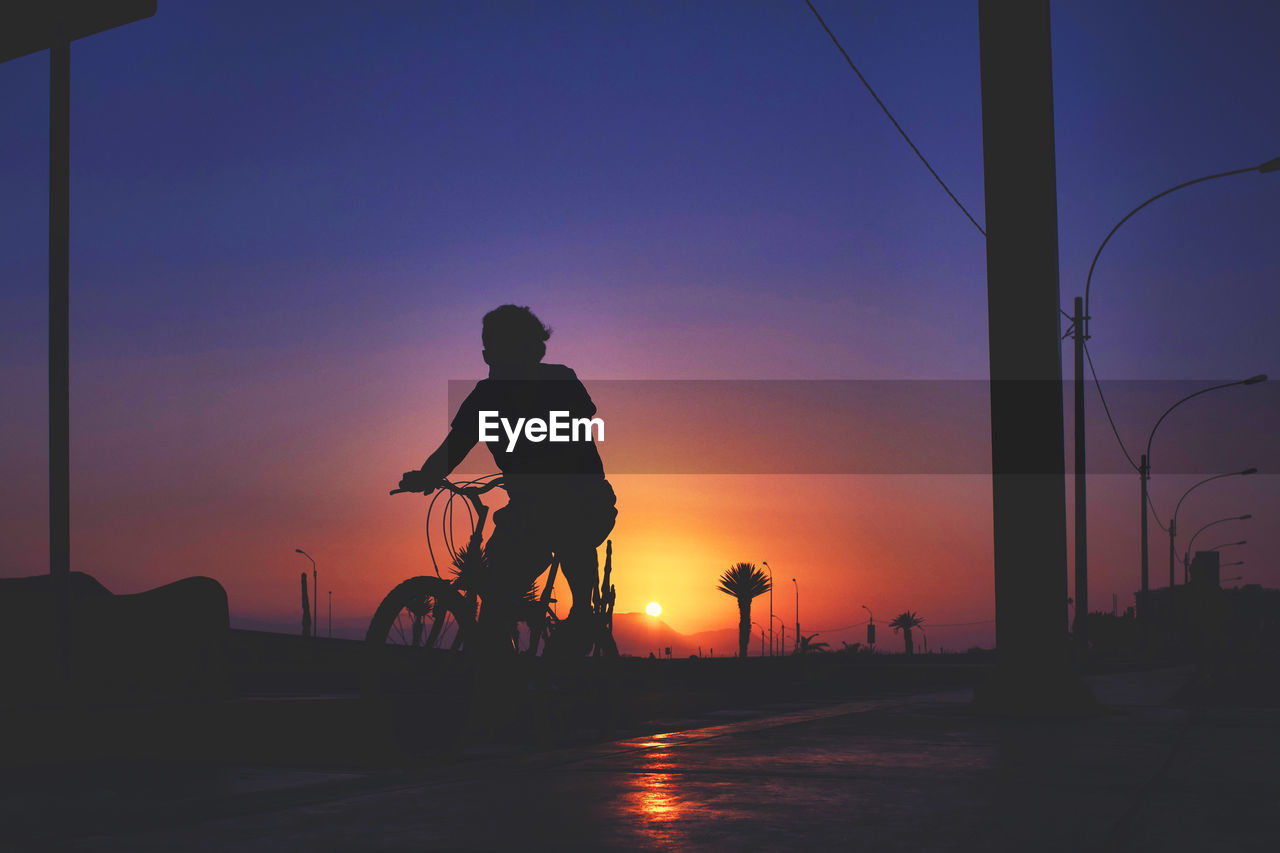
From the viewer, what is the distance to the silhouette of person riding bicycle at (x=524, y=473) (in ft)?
19.8

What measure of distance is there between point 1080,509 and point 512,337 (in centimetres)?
2114

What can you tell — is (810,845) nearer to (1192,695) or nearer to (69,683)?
(69,683)

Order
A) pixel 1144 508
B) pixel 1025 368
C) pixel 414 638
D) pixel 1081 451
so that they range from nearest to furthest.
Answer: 1. pixel 414 638
2. pixel 1025 368
3. pixel 1081 451
4. pixel 1144 508

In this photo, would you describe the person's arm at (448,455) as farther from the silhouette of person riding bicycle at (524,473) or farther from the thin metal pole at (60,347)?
the thin metal pole at (60,347)

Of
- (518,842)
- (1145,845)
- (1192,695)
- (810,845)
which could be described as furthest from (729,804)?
(1192,695)

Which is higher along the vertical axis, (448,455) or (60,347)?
(60,347)

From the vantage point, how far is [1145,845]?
379 centimetres

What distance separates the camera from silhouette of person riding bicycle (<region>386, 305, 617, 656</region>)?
19.8 feet

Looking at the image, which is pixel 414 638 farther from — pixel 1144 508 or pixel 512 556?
pixel 1144 508

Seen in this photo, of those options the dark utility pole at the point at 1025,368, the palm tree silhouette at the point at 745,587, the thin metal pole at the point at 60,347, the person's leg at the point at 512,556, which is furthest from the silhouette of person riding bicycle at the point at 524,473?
the palm tree silhouette at the point at 745,587

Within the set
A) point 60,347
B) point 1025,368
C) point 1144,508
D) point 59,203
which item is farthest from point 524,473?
point 1144,508

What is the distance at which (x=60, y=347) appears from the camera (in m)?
→ 6.88

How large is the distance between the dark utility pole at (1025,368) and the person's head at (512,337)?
187 inches

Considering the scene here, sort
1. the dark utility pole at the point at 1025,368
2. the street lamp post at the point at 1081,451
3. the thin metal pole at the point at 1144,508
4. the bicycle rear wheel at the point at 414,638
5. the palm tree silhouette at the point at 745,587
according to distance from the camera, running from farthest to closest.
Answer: the palm tree silhouette at the point at 745,587 < the thin metal pole at the point at 1144,508 < the street lamp post at the point at 1081,451 < the dark utility pole at the point at 1025,368 < the bicycle rear wheel at the point at 414,638
